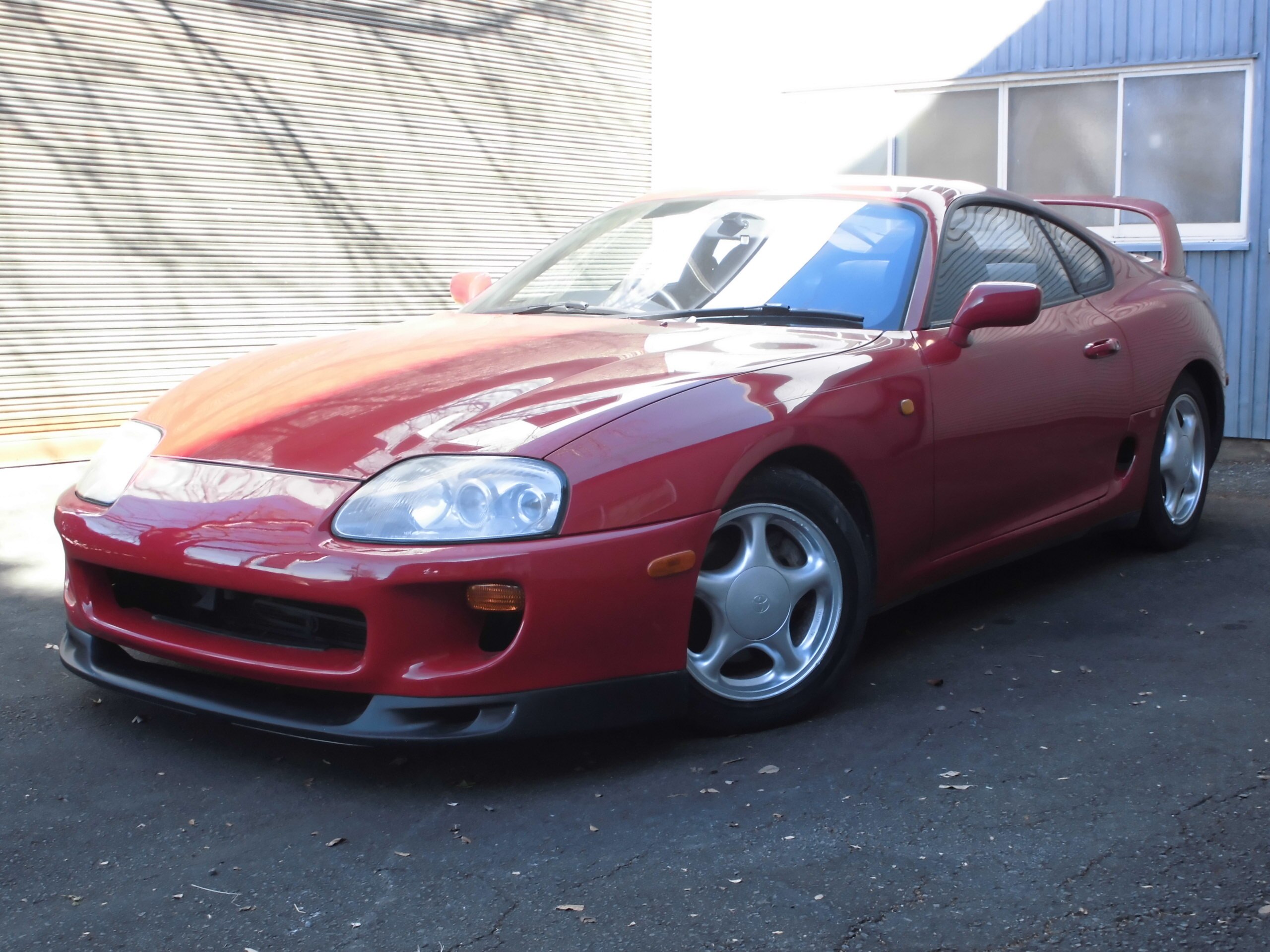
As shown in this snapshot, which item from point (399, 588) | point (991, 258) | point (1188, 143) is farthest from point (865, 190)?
point (1188, 143)

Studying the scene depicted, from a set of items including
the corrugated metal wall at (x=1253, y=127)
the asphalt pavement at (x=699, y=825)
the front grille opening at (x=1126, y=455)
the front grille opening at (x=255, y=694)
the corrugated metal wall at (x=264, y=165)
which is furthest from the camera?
the corrugated metal wall at (x=264, y=165)

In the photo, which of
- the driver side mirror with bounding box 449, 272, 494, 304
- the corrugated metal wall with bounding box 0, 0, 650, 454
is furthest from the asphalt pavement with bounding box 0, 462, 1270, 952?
the corrugated metal wall with bounding box 0, 0, 650, 454

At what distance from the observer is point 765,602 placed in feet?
10.3

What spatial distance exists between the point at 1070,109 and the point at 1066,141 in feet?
0.70

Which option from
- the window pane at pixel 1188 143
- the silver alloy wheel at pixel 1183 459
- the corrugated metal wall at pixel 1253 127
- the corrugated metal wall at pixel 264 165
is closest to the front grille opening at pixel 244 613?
the silver alloy wheel at pixel 1183 459

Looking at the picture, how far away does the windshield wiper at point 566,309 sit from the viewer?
3924 mm

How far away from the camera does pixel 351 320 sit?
10.5 m

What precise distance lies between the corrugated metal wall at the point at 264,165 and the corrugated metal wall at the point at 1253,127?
15.9ft

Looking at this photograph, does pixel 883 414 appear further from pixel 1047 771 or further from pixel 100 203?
pixel 100 203

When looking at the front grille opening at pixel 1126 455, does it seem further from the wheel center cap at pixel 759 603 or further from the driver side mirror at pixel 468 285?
the driver side mirror at pixel 468 285

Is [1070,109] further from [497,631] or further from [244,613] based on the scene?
[244,613]

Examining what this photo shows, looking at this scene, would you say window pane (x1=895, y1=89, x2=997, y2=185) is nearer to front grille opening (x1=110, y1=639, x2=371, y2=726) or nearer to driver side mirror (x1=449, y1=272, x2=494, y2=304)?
driver side mirror (x1=449, y1=272, x2=494, y2=304)

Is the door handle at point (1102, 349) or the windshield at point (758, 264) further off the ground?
the windshield at point (758, 264)

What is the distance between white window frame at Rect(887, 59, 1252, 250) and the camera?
8281mm
